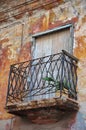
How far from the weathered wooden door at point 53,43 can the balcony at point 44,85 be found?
0.21 m

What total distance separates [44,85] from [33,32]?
1815 millimetres

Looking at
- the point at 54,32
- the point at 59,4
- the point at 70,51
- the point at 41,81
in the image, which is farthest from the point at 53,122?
the point at 59,4

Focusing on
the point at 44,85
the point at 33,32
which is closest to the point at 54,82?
the point at 44,85

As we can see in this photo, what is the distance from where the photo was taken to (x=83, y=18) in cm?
862

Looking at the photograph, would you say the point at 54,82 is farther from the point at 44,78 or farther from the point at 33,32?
the point at 33,32

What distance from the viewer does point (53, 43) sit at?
904 centimetres

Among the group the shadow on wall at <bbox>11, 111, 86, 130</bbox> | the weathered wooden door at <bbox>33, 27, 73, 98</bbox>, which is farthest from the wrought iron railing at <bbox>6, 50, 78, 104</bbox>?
the shadow on wall at <bbox>11, 111, 86, 130</bbox>

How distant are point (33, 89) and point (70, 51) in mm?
1329

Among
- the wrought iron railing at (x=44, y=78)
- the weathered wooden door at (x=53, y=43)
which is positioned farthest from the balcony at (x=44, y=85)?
Answer: the weathered wooden door at (x=53, y=43)

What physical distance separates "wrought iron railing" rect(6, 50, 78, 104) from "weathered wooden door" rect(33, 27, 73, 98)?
0.21m

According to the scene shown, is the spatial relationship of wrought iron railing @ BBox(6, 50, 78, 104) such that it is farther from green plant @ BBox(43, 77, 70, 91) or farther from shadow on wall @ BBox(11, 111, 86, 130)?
shadow on wall @ BBox(11, 111, 86, 130)

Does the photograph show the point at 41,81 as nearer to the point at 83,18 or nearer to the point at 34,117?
the point at 34,117

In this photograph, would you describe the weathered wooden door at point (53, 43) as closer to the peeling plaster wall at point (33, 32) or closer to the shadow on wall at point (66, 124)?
the peeling plaster wall at point (33, 32)

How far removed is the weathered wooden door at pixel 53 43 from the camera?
28.8ft
